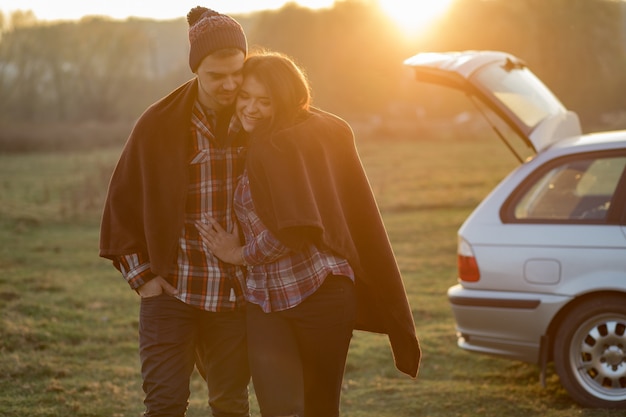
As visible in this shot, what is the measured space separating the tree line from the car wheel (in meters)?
17.4

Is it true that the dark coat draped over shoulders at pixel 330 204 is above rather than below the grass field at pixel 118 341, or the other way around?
above

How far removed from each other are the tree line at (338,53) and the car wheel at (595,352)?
57.1 ft

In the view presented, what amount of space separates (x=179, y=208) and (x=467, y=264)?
2693 mm

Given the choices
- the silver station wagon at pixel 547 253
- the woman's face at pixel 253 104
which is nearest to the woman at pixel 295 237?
the woman's face at pixel 253 104

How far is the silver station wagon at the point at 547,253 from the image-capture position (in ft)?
17.4

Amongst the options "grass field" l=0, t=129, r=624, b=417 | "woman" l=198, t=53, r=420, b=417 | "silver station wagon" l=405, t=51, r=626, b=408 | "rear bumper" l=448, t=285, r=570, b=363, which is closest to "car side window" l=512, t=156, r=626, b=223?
"silver station wagon" l=405, t=51, r=626, b=408

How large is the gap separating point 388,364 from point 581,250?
2.24 meters

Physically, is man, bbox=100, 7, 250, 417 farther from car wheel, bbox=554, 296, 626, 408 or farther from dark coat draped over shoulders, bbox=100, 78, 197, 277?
car wheel, bbox=554, 296, 626, 408

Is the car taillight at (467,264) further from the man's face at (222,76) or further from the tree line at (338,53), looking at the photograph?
the tree line at (338,53)

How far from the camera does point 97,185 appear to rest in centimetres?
1939

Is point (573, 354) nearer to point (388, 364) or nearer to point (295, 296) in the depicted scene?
point (388, 364)

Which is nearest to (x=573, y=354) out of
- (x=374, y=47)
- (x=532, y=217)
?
(x=532, y=217)

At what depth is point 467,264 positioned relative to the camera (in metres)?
5.74

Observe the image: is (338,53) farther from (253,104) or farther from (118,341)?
(253,104)
